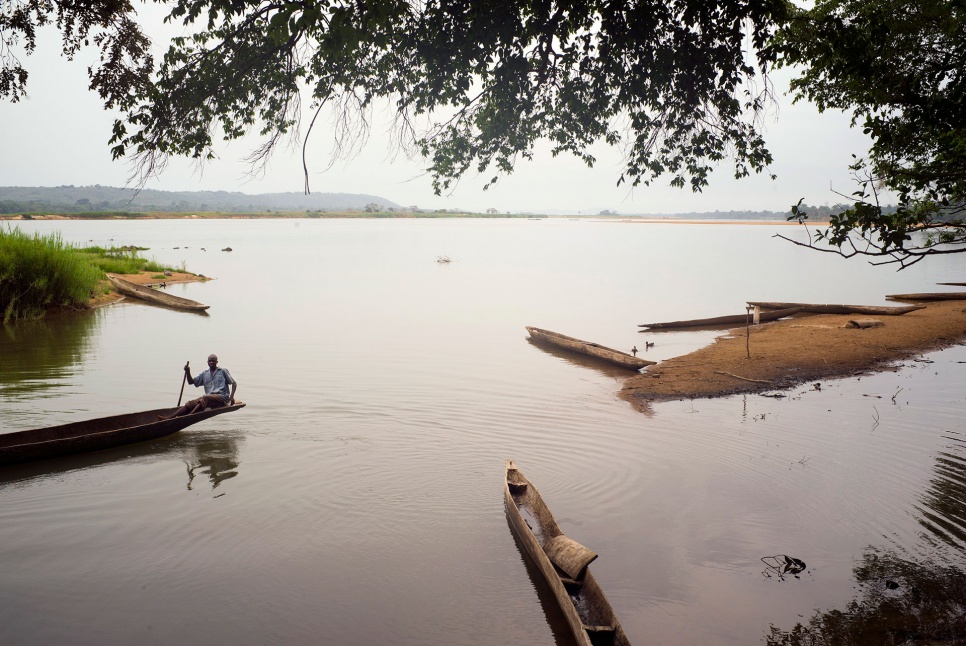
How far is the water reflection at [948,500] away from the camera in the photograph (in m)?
7.21

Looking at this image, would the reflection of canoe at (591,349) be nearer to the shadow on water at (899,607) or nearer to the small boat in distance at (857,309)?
the small boat in distance at (857,309)

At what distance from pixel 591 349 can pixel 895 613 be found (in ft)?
34.8

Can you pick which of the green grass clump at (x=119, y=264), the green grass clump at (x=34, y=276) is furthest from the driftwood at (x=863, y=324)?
the green grass clump at (x=119, y=264)

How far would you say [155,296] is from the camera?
24234 mm

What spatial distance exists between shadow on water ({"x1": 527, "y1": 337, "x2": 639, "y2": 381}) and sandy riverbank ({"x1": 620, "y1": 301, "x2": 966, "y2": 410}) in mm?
490

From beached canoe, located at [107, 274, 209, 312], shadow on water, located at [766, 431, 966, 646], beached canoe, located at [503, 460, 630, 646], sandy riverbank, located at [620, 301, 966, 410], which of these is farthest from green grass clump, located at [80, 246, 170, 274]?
shadow on water, located at [766, 431, 966, 646]

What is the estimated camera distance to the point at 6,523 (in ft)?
24.6

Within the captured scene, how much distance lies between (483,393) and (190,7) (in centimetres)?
849

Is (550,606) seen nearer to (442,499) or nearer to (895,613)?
(442,499)

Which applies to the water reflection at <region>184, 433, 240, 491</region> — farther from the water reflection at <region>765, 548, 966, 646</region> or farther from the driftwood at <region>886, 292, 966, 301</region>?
the driftwood at <region>886, 292, 966, 301</region>

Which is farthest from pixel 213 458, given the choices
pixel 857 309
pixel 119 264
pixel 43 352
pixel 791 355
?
pixel 119 264

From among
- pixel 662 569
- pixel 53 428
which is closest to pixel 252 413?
pixel 53 428

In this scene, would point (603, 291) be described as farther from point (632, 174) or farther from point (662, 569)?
point (662, 569)

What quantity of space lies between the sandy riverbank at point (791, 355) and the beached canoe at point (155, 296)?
15571 mm
